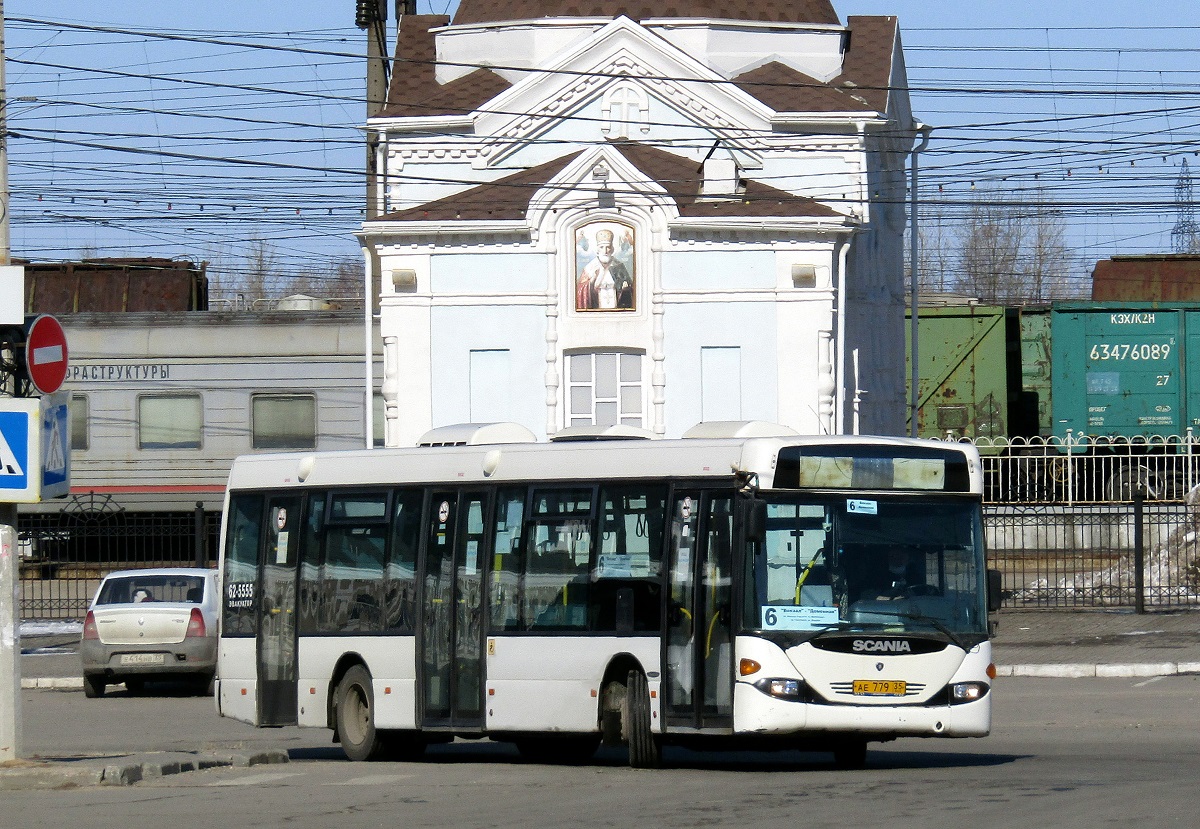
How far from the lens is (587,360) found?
35062 mm

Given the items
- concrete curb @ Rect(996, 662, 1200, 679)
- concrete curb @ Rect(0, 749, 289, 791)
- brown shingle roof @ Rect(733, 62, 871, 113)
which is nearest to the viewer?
concrete curb @ Rect(0, 749, 289, 791)

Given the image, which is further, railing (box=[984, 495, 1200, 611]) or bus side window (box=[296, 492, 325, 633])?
railing (box=[984, 495, 1200, 611])


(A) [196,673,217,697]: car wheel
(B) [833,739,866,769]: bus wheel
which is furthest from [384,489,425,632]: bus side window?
(A) [196,673,217,697]: car wheel

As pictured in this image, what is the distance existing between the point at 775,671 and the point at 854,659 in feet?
1.85

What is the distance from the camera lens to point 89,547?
141 ft

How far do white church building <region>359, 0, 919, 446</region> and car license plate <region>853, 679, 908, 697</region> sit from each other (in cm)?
2038

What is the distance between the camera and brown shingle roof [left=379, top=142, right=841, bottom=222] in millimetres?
34281

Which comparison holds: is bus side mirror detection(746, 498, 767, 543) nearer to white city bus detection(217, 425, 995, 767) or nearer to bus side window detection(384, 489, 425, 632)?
white city bus detection(217, 425, 995, 767)

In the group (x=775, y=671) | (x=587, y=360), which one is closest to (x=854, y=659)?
(x=775, y=671)

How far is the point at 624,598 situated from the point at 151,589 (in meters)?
11.1

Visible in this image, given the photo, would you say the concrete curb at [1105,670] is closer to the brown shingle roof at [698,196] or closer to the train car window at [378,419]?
the brown shingle roof at [698,196]

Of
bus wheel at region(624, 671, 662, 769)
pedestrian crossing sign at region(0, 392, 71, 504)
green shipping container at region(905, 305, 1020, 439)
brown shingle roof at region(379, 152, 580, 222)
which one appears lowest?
bus wheel at region(624, 671, 662, 769)

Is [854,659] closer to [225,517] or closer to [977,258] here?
[225,517]

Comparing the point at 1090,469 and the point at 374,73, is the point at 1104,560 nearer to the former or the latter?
the point at 1090,469
